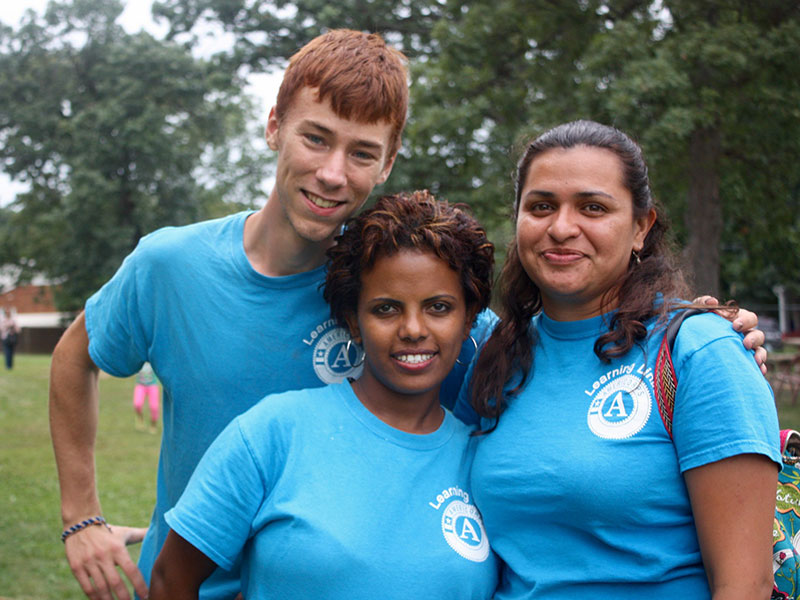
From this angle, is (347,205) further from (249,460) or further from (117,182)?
(117,182)

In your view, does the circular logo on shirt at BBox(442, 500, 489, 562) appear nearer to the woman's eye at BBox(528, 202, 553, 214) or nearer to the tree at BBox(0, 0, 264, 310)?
the woman's eye at BBox(528, 202, 553, 214)

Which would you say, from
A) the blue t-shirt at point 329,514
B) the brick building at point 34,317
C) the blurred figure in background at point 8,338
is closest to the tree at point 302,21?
the blurred figure in background at point 8,338

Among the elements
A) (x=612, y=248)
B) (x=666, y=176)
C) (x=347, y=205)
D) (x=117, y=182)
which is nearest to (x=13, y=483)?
(x=347, y=205)

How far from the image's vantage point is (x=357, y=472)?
2145 mm

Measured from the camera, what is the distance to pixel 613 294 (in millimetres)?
2299

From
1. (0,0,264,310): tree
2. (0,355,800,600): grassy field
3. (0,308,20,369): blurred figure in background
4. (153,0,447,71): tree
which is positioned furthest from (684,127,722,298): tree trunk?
(0,308,20,369): blurred figure in background

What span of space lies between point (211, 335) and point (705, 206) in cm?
1165

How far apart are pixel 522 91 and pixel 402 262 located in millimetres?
12453

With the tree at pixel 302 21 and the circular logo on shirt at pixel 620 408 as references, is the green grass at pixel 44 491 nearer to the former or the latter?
the circular logo on shirt at pixel 620 408

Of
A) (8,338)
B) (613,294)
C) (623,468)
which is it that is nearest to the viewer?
(623,468)

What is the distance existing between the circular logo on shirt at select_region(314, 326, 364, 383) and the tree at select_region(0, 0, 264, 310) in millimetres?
25963

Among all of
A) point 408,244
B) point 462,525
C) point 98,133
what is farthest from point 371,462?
point 98,133

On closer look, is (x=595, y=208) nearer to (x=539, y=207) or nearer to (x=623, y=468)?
(x=539, y=207)

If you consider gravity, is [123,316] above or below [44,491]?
above
